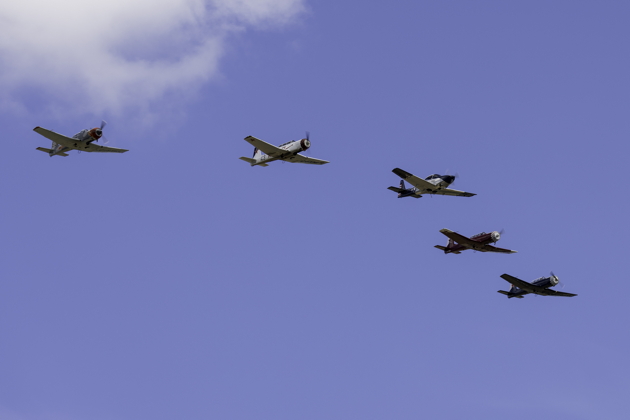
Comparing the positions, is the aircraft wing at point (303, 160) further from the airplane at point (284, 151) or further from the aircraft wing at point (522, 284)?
the aircraft wing at point (522, 284)

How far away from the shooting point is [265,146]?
82.4 m

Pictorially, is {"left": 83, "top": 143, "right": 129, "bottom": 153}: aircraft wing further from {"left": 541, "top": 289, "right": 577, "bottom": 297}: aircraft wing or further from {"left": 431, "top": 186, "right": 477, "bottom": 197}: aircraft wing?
{"left": 541, "top": 289, "right": 577, "bottom": 297}: aircraft wing

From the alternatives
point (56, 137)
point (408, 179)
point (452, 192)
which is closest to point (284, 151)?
point (408, 179)

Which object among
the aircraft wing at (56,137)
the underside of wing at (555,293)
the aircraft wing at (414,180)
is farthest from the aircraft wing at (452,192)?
the aircraft wing at (56,137)

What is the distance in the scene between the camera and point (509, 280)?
293 feet

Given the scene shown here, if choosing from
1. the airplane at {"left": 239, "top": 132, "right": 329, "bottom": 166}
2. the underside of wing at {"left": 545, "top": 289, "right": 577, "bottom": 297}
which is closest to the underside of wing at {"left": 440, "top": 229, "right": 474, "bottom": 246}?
the underside of wing at {"left": 545, "top": 289, "right": 577, "bottom": 297}

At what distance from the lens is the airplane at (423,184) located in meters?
84.8

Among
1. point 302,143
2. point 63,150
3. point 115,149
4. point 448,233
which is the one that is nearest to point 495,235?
point 448,233

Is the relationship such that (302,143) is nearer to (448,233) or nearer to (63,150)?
(448,233)

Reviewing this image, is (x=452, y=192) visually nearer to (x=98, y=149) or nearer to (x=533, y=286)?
(x=533, y=286)

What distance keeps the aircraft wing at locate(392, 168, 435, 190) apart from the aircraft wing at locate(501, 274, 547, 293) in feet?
45.5

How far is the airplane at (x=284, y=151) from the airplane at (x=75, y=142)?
1606 cm

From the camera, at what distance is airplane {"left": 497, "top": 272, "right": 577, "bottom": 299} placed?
88062 millimetres

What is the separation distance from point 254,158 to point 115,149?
16.0 m
